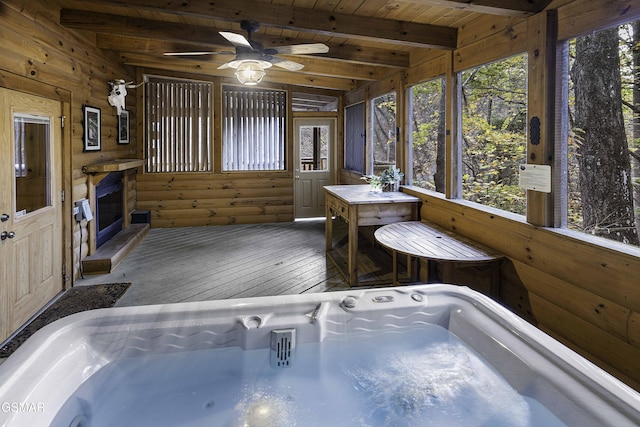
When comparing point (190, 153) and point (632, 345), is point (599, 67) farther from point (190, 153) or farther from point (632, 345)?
point (190, 153)

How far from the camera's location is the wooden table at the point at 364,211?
4.12 meters

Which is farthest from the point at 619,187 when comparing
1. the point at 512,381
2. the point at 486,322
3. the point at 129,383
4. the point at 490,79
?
the point at 129,383

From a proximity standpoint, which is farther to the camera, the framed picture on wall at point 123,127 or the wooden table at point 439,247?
the framed picture on wall at point 123,127

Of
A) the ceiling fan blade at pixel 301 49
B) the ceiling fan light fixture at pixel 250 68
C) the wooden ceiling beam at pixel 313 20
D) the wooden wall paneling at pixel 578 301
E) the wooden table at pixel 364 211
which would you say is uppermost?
the wooden ceiling beam at pixel 313 20

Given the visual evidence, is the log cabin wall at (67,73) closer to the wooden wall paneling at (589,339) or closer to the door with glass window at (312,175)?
the door with glass window at (312,175)

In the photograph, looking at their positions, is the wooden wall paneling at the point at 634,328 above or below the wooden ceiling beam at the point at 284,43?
below

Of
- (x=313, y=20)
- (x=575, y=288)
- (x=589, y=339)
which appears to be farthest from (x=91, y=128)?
(x=589, y=339)

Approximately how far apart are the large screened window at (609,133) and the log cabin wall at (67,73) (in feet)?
13.7

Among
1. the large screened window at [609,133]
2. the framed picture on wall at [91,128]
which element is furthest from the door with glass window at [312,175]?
the large screened window at [609,133]

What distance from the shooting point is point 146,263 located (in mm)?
4875

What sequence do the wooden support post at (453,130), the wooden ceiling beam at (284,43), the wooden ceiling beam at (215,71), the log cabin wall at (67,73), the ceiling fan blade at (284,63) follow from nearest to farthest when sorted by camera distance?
the log cabin wall at (67,73), the ceiling fan blade at (284,63), the wooden support post at (453,130), the wooden ceiling beam at (284,43), the wooden ceiling beam at (215,71)

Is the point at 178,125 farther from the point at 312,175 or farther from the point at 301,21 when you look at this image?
the point at 301,21

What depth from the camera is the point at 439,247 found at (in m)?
3.22

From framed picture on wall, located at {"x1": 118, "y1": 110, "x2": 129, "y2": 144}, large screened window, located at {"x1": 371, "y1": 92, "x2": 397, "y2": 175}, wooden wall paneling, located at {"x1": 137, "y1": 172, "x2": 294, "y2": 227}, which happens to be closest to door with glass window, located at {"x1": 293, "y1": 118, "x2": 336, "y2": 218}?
wooden wall paneling, located at {"x1": 137, "y1": 172, "x2": 294, "y2": 227}
